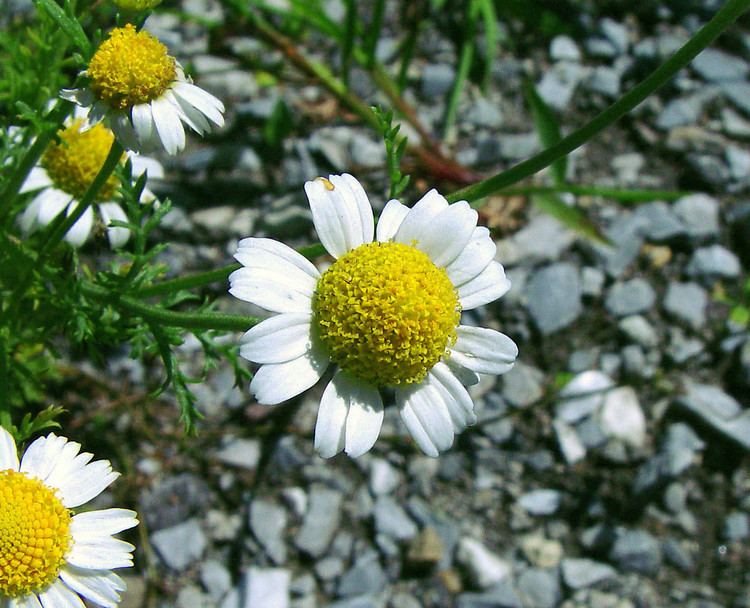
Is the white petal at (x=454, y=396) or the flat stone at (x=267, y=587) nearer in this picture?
the white petal at (x=454, y=396)

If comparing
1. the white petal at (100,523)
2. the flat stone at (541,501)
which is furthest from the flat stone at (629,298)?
the white petal at (100,523)

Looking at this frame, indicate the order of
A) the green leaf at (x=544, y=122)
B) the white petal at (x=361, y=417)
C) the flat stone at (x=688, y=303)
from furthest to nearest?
the flat stone at (x=688, y=303) → the green leaf at (x=544, y=122) → the white petal at (x=361, y=417)

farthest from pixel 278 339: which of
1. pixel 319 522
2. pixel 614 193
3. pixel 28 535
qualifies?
pixel 614 193

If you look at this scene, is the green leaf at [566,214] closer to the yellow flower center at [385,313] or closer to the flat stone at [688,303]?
the flat stone at [688,303]

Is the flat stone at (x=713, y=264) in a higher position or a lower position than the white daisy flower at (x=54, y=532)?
lower


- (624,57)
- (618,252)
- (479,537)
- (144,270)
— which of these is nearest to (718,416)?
(618,252)

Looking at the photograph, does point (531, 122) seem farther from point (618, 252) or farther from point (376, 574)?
point (376, 574)

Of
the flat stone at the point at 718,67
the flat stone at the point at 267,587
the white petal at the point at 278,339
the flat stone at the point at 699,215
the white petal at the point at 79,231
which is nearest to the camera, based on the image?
the white petal at the point at 278,339

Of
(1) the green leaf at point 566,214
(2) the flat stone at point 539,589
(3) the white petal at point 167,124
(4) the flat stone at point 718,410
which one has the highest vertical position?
(3) the white petal at point 167,124
